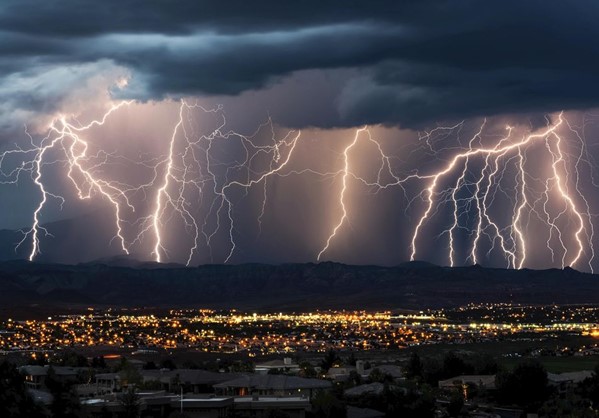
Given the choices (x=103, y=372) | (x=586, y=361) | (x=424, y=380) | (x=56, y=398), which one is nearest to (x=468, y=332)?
(x=586, y=361)

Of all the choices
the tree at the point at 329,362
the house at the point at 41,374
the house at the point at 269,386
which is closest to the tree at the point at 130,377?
the house at the point at 41,374

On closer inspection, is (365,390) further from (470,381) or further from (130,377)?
(470,381)

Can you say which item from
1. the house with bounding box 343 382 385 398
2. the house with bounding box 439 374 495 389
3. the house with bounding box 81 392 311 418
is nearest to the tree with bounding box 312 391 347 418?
the house with bounding box 81 392 311 418

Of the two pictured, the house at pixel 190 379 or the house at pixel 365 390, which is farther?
the house at pixel 190 379

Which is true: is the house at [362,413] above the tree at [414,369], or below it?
below

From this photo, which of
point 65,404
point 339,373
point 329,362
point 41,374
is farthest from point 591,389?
point 65,404

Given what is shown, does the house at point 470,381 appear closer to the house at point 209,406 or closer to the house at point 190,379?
the house at point 190,379
